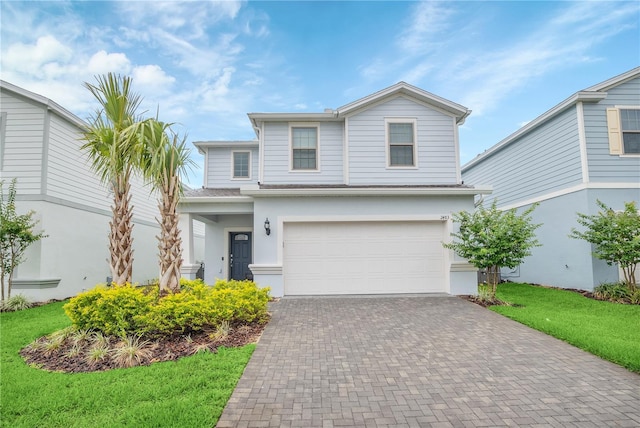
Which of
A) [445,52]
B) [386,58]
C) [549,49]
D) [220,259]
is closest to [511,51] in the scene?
[549,49]

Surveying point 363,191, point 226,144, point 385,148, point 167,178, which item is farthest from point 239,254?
point 385,148

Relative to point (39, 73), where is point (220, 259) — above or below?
below

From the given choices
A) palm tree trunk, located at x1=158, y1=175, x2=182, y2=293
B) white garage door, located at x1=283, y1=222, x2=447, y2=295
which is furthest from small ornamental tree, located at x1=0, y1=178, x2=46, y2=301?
white garage door, located at x1=283, y1=222, x2=447, y2=295

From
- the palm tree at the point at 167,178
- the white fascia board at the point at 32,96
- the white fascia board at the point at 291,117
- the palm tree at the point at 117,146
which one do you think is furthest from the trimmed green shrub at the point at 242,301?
the white fascia board at the point at 32,96

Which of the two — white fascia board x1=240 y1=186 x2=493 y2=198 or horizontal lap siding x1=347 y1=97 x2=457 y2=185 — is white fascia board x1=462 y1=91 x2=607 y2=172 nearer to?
horizontal lap siding x1=347 y1=97 x2=457 y2=185

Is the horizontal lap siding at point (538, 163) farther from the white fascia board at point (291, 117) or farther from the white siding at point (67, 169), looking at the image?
the white siding at point (67, 169)

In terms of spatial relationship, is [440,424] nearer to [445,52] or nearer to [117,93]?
[117,93]

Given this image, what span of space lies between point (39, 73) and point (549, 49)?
57.3ft

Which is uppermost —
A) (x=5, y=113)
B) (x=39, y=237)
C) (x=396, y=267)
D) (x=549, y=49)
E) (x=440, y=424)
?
(x=549, y=49)

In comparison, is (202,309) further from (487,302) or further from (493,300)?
(493,300)

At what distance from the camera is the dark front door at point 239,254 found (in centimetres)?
1223

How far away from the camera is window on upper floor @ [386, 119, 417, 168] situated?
10.4 metres

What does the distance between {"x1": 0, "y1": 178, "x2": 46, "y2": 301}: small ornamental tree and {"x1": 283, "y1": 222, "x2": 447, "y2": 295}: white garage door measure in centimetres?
A: 706

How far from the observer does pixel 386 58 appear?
13.5 metres
